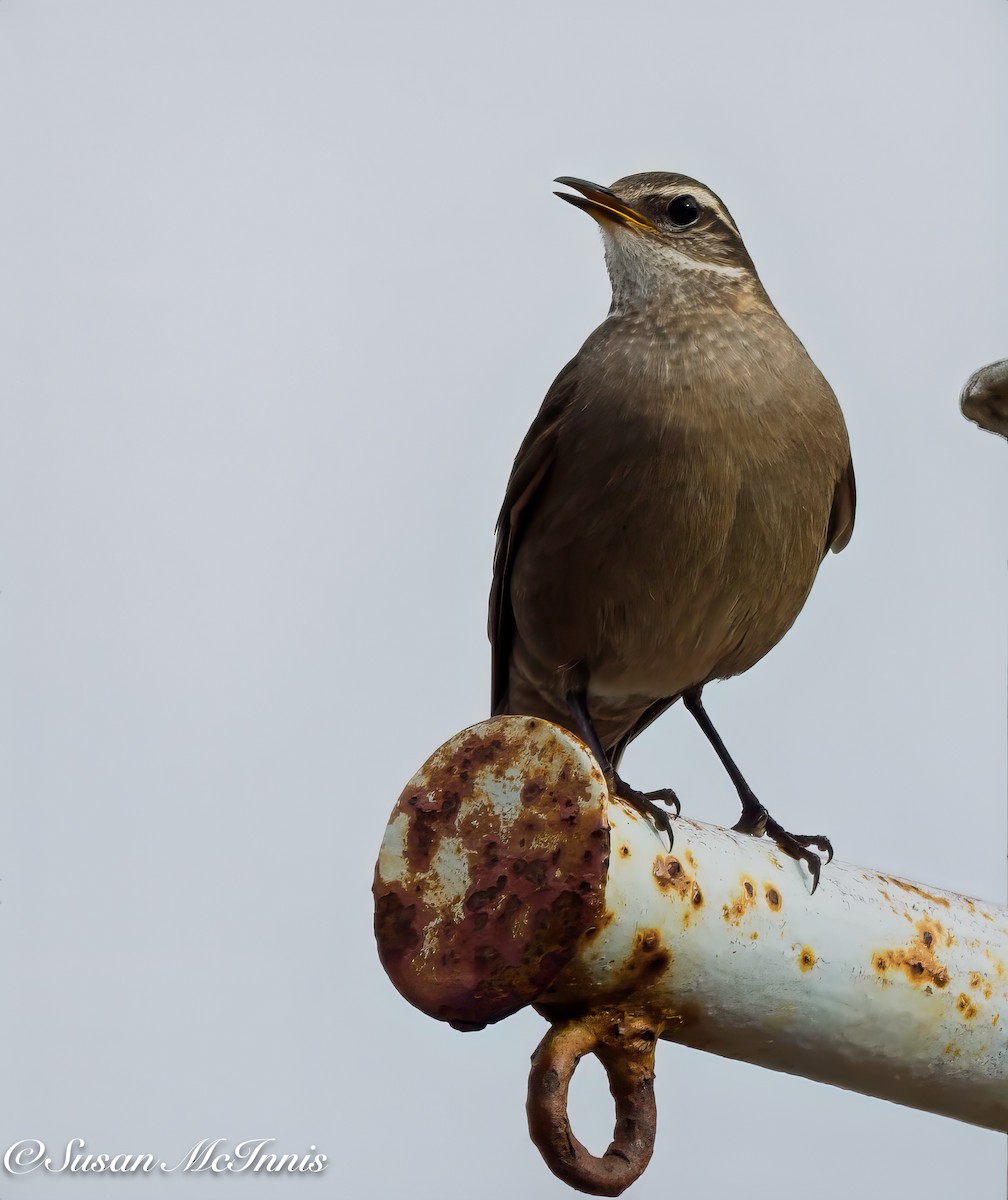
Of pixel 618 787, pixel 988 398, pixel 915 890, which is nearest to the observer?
pixel 915 890

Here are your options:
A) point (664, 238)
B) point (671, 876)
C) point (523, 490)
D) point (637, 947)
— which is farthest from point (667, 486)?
point (637, 947)

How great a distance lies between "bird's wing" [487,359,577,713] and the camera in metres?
4.71

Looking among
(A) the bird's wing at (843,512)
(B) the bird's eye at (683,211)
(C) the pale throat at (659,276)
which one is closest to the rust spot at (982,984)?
(A) the bird's wing at (843,512)

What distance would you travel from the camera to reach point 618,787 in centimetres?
418

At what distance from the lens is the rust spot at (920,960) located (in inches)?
106

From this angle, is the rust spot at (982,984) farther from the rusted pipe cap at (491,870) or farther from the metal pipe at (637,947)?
the rusted pipe cap at (491,870)

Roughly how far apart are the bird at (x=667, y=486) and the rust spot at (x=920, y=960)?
119 cm

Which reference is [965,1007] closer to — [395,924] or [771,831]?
[395,924]

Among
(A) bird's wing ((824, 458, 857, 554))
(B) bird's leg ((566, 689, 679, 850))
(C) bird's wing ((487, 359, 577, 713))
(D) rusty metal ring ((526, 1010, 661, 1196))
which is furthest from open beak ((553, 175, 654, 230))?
(D) rusty metal ring ((526, 1010, 661, 1196))

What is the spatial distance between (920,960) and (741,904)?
1.31 ft

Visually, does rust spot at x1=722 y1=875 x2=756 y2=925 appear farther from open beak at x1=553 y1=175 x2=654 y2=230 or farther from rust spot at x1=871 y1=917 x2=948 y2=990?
open beak at x1=553 y1=175 x2=654 y2=230

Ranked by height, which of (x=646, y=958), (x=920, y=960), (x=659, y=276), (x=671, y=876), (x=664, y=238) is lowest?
(x=920, y=960)

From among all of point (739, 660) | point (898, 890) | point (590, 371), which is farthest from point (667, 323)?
point (898, 890)

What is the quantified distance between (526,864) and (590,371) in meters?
2.53
